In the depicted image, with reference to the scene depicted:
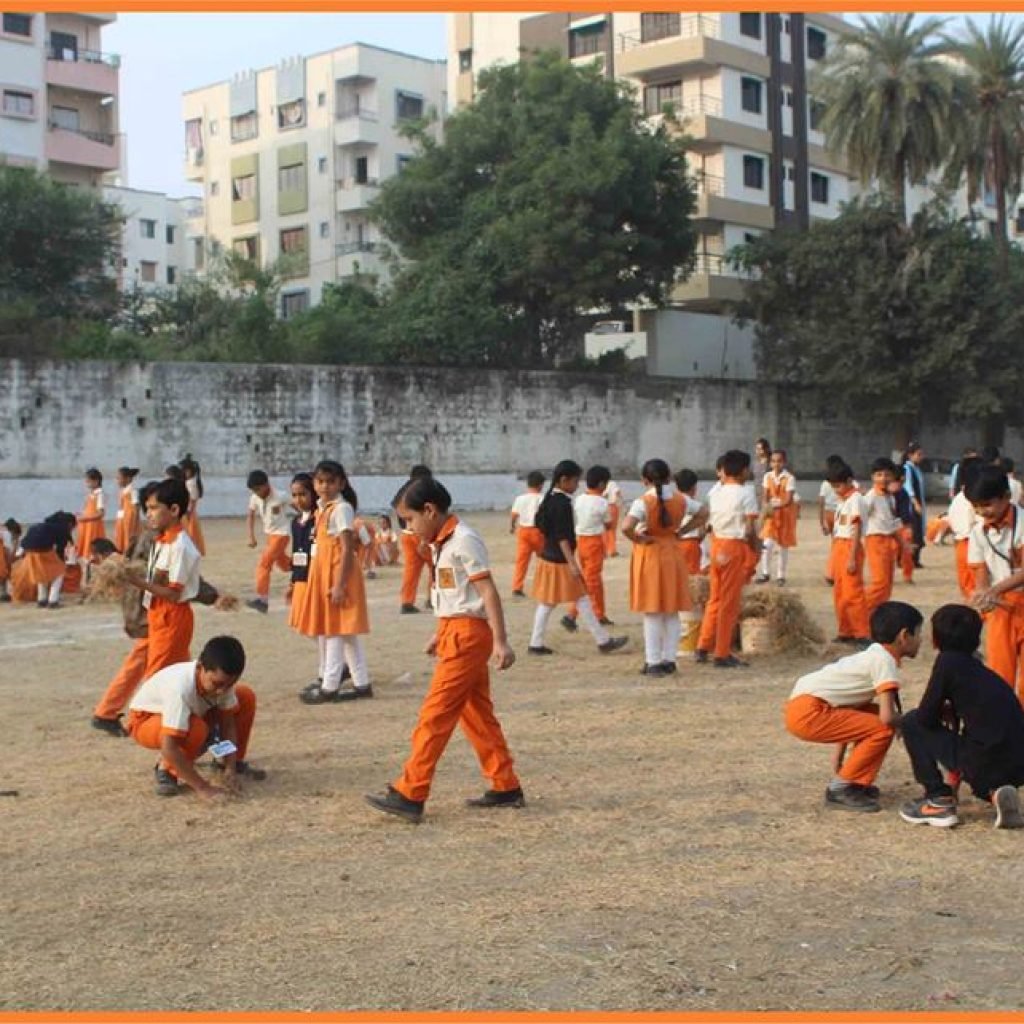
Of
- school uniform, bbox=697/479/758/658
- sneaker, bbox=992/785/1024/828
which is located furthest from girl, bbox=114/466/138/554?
sneaker, bbox=992/785/1024/828

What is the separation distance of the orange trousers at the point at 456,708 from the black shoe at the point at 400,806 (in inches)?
1.0

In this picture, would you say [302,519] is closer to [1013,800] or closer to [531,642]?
[531,642]

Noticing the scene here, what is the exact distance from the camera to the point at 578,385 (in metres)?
34.9

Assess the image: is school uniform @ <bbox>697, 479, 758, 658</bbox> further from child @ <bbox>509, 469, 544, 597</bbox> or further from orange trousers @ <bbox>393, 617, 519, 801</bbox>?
orange trousers @ <bbox>393, 617, 519, 801</bbox>

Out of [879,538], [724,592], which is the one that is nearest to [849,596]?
[879,538]

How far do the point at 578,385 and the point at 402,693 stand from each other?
25.4 meters

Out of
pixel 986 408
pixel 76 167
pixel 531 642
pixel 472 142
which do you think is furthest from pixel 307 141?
pixel 531 642

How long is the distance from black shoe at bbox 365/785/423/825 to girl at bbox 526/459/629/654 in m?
4.97

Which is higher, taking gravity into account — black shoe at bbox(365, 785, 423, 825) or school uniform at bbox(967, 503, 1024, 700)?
school uniform at bbox(967, 503, 1024, 700)

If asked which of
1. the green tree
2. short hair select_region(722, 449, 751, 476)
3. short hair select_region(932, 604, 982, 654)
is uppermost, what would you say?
the green tree

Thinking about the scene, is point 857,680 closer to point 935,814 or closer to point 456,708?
point 935,814

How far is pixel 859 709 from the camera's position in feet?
21.5

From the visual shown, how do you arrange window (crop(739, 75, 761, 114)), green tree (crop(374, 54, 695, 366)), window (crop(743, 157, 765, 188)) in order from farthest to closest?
window (crop(743, 157, 765, 188)) < window (crop(739, 75, 761, 114)) < green tree (crop(374, 54, 695, 366))

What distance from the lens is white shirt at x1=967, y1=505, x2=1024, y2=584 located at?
24.5 feet
